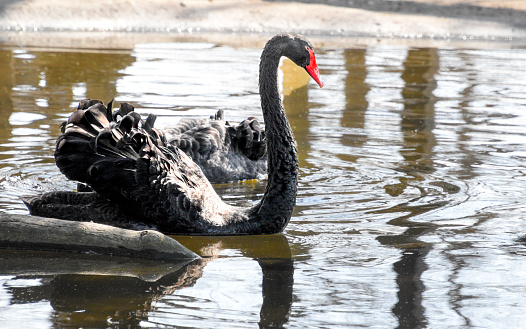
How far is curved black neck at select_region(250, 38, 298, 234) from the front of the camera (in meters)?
4.61

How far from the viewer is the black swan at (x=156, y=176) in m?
4.48

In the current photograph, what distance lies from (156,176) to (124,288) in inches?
36.5

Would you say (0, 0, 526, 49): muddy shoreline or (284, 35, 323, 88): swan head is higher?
(0, 0, 526, 49): muddy shoreline

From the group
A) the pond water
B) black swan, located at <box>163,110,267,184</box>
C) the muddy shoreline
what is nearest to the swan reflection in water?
the pond water

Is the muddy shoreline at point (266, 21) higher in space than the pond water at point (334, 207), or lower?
higher

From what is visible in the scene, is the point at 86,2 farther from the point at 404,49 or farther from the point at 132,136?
the point at 132,136

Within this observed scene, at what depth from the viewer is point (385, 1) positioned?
669 inches

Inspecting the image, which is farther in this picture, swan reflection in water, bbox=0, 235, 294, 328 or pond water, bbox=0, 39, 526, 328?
pond water, bbox=0, 39, 526, 328

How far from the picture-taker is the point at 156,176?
14.7 ft

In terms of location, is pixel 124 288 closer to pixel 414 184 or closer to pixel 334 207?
pixel 334 207

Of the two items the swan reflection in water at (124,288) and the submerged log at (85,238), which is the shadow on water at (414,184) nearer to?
the swan reflection in water at (124,288)

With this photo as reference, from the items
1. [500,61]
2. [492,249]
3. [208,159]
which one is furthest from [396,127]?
[500,61]

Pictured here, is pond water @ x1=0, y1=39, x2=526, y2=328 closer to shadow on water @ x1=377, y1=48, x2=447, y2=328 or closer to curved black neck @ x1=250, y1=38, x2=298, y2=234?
shadow on water @ x1=377, y1=48, x2=447, y2=328

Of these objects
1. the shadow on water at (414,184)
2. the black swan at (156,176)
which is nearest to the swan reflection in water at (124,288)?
the black swan at (156,176)
